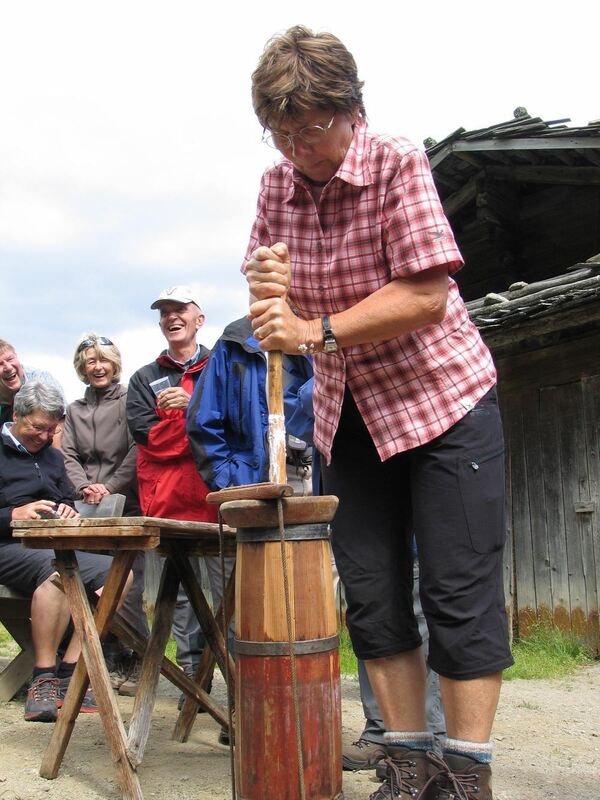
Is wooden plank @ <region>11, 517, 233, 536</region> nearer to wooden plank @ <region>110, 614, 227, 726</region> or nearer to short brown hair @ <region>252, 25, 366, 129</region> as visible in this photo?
wooden plank @ <region>110, 614, 227, 726</region>

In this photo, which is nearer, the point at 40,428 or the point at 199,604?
the point at 199,604

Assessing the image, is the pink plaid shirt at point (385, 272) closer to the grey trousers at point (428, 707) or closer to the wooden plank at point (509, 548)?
the grey trousers at point (428, 707)

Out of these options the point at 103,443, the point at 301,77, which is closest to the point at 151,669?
the point at 103,443

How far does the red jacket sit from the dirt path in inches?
41.3

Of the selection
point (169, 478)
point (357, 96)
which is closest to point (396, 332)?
point (357, 96)

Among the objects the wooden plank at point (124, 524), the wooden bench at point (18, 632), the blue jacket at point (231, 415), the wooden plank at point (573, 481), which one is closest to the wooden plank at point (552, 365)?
the wooden plank at point (573, 481)

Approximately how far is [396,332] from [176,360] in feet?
9.35

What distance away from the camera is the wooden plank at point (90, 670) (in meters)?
2.82

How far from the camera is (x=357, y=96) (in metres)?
2.18

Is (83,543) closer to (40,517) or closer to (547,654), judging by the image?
(40,517)

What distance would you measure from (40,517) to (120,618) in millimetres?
1039

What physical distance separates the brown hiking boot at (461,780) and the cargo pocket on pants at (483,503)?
52 cm

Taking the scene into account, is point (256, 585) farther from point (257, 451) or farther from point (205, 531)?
point (257, 451)

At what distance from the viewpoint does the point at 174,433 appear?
14.3 feet
